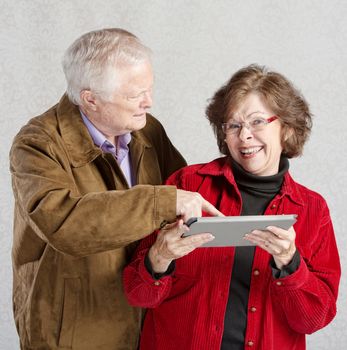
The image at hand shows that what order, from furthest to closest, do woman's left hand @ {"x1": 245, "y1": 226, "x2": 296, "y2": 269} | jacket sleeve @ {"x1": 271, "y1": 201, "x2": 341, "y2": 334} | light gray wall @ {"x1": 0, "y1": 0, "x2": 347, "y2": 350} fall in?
light gray wall @ {"x1": 0, "y1": 0, "x2": 347, "y2": 350} < jacket sleeve @ {"x1": 271, "y1": 201, "x2": 341, "y2": 334} < woman's left hand @ {"x1": 245, "y1": 226, "x2": 296, "y2": 269}

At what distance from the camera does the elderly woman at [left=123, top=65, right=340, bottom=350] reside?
2.29 metres

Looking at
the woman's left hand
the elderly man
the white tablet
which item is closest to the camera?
the white tablet

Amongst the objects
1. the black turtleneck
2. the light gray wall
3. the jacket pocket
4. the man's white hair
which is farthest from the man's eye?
the light gray wall

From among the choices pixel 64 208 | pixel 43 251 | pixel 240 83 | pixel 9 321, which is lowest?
pixel 9 321

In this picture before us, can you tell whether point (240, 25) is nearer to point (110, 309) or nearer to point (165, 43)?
point (165, 43)

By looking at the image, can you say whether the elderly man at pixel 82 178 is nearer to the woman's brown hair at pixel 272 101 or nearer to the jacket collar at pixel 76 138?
the jacket collar at pixel 76 138

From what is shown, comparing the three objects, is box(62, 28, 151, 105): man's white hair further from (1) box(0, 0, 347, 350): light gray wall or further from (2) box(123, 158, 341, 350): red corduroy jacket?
(1) box(0, 0, 347, 350): light gray wall

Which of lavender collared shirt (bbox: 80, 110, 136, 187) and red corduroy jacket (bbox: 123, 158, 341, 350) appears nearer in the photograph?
red corduroy jacket (bbox: 123, 158, 341, 350)

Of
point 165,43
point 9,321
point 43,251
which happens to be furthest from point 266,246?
point 9,321

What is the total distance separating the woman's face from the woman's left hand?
1.07 ft

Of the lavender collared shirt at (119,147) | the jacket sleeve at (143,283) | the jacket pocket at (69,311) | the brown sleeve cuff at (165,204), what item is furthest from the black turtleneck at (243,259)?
the jacket pocket at (69,311)

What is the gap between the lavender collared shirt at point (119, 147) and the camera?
2.54 metres

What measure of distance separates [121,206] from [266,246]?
45 centimetres

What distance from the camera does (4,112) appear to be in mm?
4078
